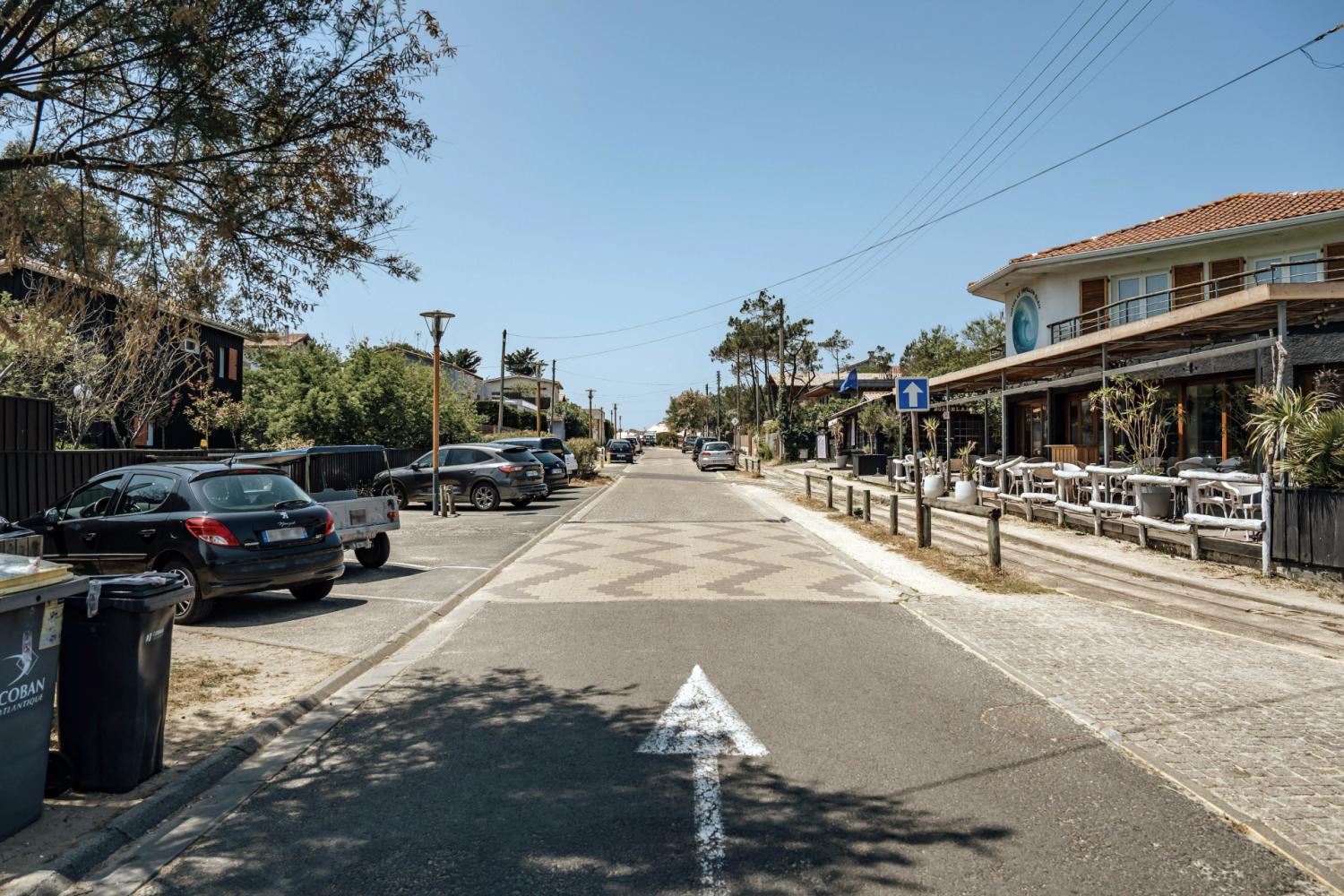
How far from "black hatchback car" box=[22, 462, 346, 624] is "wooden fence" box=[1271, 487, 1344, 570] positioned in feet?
34.9

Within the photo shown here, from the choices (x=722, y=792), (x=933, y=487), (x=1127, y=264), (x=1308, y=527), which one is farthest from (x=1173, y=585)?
(x=1127, y=264)

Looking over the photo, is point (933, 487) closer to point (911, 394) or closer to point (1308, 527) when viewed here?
point (911, 394)

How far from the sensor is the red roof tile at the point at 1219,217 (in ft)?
72.0

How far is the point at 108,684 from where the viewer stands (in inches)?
162

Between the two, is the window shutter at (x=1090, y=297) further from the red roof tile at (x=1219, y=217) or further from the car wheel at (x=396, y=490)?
the car wheel at (x=396, y=490)

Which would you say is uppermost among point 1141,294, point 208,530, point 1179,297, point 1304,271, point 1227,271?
point 1227,271

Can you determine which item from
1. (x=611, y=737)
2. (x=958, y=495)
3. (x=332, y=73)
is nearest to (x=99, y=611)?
(x=611, y=737)

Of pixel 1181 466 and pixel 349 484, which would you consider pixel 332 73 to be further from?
pixel 349 484

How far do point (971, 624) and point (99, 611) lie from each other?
22.7 ft

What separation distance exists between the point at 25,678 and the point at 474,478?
18314mm

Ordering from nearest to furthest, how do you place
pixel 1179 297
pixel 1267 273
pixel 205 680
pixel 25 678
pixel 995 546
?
pixel 25 678
pixel 205 680
pixel 995 546
pixel 1267 273
pixel 1179 297

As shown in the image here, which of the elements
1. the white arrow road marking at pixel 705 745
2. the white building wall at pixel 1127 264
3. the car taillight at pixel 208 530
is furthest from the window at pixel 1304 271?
the car taillight at pixel 208 530

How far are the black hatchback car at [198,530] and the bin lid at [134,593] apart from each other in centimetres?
408

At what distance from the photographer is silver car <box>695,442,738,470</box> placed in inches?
1791
